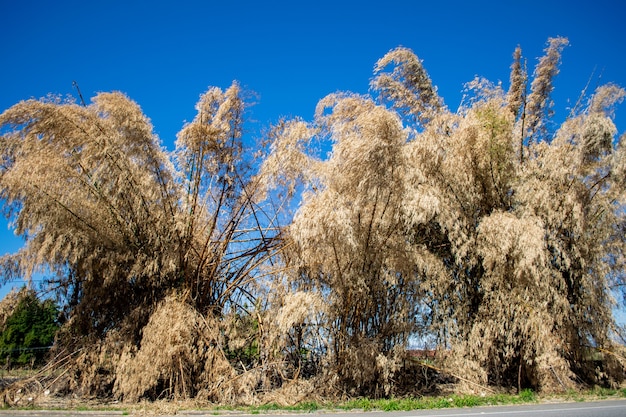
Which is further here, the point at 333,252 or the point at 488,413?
the point at 333,252

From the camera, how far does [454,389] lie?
744cm

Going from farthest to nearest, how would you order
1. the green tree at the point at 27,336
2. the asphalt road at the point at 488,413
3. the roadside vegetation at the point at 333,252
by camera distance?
the green tree at the point at 27,336 → the roadside vegetation at the point at 333,252 → the asphalt road at the point at 488,413

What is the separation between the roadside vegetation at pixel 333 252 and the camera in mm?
6727

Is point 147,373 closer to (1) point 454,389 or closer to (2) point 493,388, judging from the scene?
(1) point 454,389

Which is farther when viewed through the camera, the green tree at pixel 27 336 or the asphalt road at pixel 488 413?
the green tree at pixel 27 336

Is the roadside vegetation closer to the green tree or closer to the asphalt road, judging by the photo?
the asphalt road

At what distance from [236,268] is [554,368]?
545 cm

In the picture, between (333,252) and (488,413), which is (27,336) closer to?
(333,252)

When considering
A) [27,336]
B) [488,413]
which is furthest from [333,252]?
[27,336]

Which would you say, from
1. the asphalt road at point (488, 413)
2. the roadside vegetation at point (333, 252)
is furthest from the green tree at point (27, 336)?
the asphalt road at point (488, 413)

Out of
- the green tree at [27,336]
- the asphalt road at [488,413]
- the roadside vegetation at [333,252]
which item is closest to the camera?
the asphalt road at [488,413]

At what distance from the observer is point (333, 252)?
7031mm

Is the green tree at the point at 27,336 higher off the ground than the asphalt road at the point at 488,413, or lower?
higher

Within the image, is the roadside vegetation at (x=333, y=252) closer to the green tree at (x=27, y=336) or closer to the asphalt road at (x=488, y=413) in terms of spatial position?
the asphalt road at (x=488, y=413)
